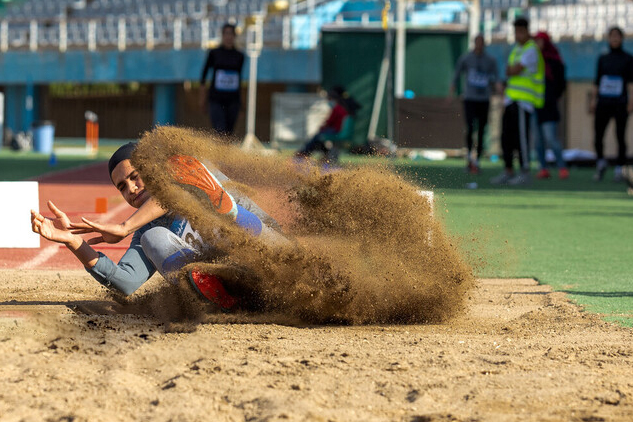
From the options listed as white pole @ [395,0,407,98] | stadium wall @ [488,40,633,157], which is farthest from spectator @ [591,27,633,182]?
stadium wall @ [488,40,633,157]

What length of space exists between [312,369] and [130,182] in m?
1.67

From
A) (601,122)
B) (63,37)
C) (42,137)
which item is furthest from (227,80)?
(63,37)

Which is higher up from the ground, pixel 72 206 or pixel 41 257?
pixel 41 257

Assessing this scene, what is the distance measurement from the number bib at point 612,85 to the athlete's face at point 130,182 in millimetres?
12362

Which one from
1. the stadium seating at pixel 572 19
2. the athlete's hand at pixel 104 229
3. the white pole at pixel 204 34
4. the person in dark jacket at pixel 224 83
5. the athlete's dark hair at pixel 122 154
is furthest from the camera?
the white pole at pixel 204 34

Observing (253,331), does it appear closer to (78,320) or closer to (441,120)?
(78,320)

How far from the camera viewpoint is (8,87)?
37.7 meters

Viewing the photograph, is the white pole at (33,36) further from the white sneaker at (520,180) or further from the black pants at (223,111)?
the white sneaker at (520,180)

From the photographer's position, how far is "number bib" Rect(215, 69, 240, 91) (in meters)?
14.7

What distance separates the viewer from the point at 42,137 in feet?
95.8

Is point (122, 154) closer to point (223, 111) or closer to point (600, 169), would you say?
point (223, 111)

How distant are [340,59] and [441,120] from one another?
669 cm

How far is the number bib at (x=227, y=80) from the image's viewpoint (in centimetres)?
1470

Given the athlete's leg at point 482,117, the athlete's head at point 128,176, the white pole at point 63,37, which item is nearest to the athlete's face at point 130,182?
the athlete's head at point 128,176
